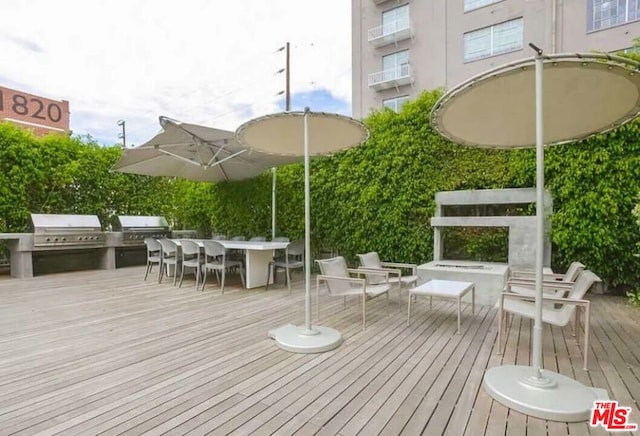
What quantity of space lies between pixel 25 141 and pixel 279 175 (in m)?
5.66

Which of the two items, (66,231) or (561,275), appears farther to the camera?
(66,231)

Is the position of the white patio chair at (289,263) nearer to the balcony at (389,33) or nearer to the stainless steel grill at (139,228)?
the stainless steel grill at (139,228)

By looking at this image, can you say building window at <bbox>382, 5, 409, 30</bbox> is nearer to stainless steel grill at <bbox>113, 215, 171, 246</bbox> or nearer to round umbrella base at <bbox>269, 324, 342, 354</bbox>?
stainless steel grill at <bbox>113, 215, 171, 246</bbox>

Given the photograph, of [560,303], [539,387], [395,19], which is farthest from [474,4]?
[539,387]

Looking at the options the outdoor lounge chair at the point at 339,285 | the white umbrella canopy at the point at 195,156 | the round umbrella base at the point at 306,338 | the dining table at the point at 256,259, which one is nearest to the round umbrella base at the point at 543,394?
the round umbrella base at the point at 306,338

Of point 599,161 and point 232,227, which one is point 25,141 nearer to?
point 232,227

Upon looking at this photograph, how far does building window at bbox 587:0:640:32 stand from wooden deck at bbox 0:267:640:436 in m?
13.0


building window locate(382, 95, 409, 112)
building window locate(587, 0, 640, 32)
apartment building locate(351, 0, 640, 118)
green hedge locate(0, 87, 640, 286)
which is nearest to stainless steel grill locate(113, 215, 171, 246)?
green hedge locate(0, 87, 640, 286)

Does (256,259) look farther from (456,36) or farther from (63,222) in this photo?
(456,36)

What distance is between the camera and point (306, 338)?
130 inches

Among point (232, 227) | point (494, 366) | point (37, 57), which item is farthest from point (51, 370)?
point (37, 57)

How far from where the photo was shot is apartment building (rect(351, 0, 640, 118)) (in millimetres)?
12594

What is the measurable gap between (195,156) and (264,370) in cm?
564

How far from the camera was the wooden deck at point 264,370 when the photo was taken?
2006 mm
